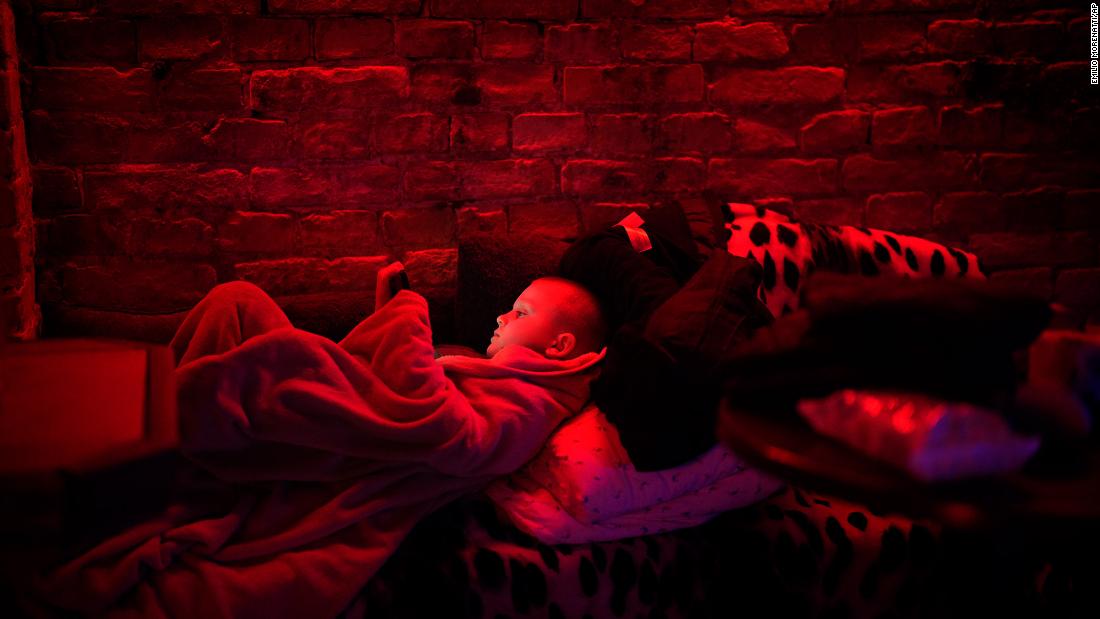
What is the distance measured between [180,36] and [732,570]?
1.90 m

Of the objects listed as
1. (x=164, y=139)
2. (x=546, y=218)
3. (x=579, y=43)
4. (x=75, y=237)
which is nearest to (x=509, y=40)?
(x=579, y=43)

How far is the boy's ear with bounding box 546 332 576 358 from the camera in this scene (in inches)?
68.2

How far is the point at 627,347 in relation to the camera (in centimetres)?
134

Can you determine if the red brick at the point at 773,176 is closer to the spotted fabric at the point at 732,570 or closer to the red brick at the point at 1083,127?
the red brick at the point at 1083,127

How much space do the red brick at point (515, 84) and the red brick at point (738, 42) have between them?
0.45m

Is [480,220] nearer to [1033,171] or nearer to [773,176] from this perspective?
[773,176]

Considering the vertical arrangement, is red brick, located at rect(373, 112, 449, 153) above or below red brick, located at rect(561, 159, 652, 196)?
above

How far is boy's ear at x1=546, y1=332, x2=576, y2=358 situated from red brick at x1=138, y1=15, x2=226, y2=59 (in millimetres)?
1243

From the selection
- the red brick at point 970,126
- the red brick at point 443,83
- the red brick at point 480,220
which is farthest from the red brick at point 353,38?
the red brick at point 970,126

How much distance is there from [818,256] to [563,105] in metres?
0.83

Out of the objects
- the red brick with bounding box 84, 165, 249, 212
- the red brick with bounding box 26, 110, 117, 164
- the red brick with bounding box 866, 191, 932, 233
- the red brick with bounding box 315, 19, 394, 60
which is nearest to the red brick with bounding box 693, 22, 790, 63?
the red brick with bounding box 866, 191, 932, 233

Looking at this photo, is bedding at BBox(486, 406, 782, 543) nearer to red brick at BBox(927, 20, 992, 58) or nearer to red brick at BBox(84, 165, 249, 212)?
red brick at BBox(84, 165, 249, 212)

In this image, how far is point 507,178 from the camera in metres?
2.30

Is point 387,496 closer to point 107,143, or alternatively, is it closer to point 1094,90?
point 107,143
